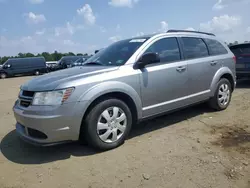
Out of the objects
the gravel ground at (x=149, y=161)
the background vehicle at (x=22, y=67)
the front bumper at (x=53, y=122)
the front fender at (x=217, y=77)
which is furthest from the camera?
the background vehicle at (x=22, y=67)

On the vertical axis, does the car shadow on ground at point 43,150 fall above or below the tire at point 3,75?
below

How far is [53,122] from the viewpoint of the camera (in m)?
3.21

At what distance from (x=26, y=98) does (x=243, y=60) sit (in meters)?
7.71

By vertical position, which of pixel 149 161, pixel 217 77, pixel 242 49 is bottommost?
pixel 149 161

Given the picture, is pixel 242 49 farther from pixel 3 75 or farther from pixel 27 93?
pixel 3 75

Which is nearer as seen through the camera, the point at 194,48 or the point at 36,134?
the point at 36,134

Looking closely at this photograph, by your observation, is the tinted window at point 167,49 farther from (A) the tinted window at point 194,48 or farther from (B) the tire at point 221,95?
(B) the tire at point 221,95

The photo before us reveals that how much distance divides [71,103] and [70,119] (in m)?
0.22

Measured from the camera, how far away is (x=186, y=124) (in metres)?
Result: 4.68

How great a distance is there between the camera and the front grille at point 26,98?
3.44 m

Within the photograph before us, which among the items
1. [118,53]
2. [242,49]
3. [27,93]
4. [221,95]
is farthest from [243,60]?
[27,93]

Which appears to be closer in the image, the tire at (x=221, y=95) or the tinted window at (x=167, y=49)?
the tinted window at (x=167, y=49)

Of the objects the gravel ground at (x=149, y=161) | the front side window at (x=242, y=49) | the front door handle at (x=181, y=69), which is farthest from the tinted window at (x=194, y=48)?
the front side window at (x=242, y=49)

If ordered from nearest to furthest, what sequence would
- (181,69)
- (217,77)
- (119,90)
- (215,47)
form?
(119,90), (181,69), (217,77), (215,47)
